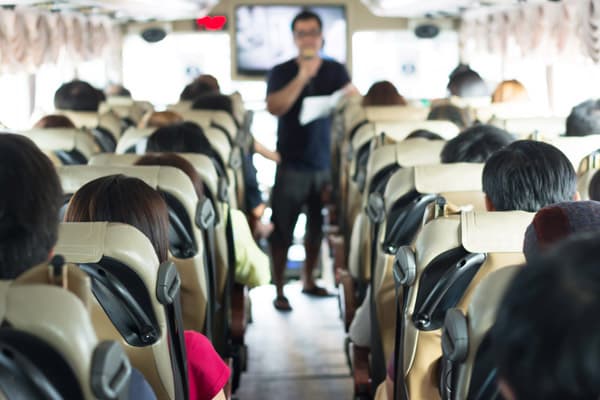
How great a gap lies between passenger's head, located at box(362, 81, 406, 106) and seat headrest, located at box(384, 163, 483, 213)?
2980 millimetres

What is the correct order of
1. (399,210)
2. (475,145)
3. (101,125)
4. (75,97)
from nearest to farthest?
(399,210) → (475,145) → (101,125) → (75,97)

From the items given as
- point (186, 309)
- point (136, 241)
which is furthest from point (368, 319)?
point (136, 241)

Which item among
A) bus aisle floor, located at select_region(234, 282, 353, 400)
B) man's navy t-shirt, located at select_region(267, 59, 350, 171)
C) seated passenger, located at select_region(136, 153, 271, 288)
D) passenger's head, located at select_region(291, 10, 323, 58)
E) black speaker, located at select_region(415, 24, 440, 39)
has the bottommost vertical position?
bus aisle floor, located at select_region(234, 282, 353, 400)

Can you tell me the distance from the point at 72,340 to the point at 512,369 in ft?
2.19

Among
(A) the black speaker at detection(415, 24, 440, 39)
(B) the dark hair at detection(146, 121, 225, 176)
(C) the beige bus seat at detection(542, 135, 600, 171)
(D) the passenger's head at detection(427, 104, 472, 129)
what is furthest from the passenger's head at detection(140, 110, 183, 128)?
(A) the black speaker at detection(415, 24, 440, 39)

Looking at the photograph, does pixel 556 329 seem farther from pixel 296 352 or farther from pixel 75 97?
pixel 75 97

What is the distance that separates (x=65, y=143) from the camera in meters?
5.16

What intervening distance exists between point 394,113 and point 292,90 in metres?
0.68

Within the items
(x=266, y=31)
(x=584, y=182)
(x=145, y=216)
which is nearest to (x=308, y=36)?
(x=584, y=182)

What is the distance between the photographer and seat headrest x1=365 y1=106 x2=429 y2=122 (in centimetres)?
Answer: 583

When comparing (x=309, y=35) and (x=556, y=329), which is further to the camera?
(x=309, y=35)

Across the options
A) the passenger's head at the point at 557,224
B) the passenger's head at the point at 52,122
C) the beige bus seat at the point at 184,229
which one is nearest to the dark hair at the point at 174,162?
the beige bus seat at the point at 184,229

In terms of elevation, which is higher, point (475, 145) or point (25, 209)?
point (25, 209)

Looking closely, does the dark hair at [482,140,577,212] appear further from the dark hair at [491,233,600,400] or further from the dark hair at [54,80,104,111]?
the dark hair at [54,80,104,111]
